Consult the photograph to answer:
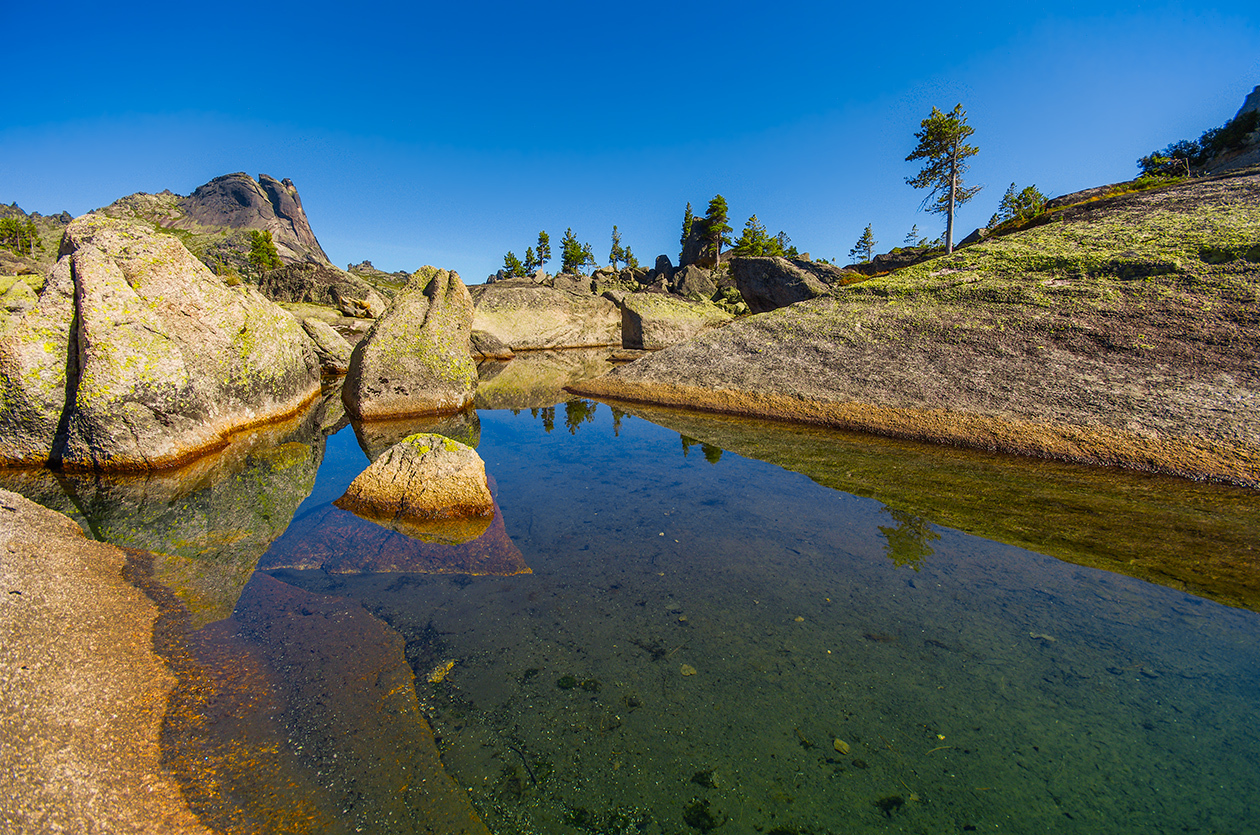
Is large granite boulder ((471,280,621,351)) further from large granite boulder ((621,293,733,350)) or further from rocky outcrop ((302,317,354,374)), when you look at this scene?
→ rocky outcrop ((302,317,354,374))

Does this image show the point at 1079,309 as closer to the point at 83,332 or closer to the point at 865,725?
the point at 865,725

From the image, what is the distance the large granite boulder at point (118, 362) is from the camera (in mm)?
6301

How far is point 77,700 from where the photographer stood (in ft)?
7.61

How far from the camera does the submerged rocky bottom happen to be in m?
1.97

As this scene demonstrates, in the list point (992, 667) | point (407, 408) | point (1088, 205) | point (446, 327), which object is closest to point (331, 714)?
point (992, 667)

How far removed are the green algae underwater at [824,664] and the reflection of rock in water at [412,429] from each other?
10.6 ft

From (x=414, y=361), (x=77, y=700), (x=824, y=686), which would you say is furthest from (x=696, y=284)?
(x=77, y=700)

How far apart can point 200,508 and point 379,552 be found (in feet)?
9.17

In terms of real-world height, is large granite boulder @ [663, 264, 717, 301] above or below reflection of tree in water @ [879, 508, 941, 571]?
above

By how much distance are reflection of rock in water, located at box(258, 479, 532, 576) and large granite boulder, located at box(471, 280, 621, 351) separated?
2229cm

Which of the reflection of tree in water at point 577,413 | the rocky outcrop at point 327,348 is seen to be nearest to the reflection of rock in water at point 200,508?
the reflection of tree in water at point 577,413

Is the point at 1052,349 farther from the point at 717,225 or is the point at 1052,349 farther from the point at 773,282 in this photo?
the point at 717,225

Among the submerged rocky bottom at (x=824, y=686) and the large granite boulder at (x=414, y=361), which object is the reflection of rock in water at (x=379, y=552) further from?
the large granite boulder at (x=414, y=361)

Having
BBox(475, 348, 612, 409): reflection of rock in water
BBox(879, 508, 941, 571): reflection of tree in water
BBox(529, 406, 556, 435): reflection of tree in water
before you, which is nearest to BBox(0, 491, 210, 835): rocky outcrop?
BBox(879, 508, 941, 571): reflection of tree in water
